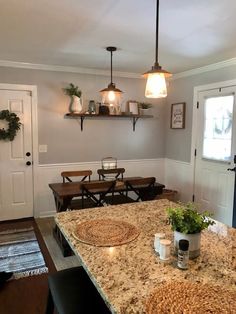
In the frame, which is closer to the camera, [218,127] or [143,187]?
[143,187]

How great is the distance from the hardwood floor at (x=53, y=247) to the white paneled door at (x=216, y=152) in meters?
2.35

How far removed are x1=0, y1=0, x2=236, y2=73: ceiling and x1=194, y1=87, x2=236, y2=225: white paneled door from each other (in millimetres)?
629

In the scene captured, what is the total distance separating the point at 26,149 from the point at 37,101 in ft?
2.63

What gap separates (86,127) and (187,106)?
1.82 m

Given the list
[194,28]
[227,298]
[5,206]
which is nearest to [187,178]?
[194,28]

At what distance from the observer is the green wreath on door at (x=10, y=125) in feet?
13.6

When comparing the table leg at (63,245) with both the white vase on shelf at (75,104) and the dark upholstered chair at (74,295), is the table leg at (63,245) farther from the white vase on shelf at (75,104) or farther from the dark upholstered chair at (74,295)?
the white vase on shelf at (75,104)

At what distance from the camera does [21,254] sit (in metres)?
3.20

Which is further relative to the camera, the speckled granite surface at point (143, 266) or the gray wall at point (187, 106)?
the gray wall at point (187, 106)

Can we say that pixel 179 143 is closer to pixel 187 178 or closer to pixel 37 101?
pixel 187 178

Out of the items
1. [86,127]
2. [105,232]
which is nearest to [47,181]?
[86,127]

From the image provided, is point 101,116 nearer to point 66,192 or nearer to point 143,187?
point 143,187

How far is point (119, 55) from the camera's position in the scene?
3697mm

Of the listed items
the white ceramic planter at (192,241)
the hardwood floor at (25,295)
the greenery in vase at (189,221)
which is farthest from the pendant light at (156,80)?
the hardwood floor at (25,295)
